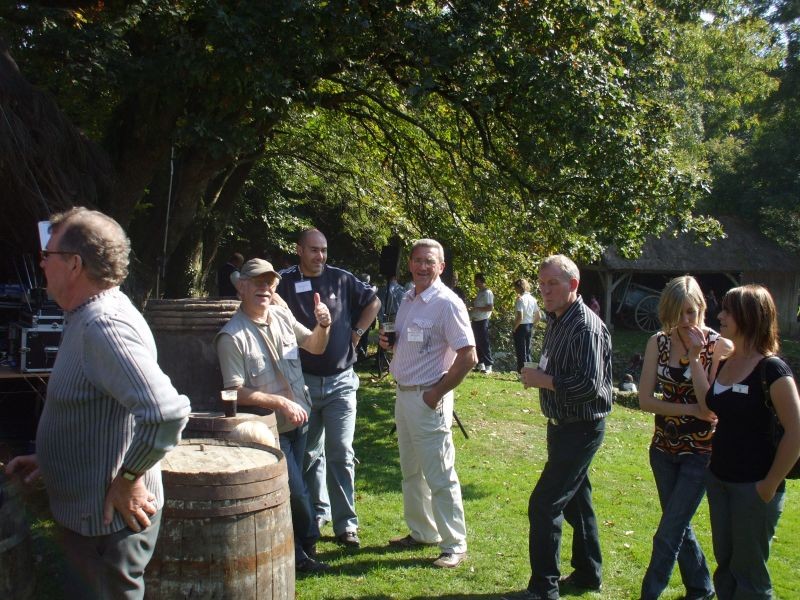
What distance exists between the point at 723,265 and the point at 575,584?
30.8m

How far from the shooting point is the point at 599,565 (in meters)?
4.91

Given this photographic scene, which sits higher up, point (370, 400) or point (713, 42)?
point (713, 42)

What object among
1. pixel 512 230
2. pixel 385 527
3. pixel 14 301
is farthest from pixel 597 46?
pixel 14 301

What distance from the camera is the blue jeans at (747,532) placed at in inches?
148

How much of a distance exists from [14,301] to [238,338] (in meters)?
4.39

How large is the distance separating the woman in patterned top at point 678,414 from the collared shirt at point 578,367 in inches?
10.5

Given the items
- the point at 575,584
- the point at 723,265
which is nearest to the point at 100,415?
the point at 575,584

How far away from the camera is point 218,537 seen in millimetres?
3273

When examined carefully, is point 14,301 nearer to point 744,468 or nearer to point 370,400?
point 370,400

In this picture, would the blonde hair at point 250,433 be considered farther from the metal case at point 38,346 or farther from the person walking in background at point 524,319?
the person walking in background at point 524,319

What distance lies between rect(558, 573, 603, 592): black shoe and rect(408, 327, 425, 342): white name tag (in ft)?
5.62

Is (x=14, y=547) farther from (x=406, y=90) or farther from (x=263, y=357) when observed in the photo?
(x=406, y=90)

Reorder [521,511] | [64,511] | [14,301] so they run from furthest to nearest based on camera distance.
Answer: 1. [14,301]
2. [521,511]
3. [64,511]

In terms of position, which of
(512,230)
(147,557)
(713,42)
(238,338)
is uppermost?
(713,42)
